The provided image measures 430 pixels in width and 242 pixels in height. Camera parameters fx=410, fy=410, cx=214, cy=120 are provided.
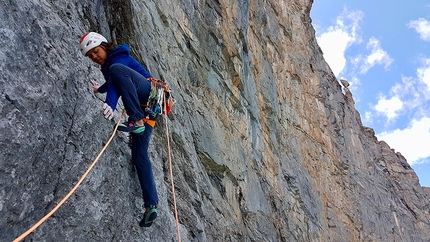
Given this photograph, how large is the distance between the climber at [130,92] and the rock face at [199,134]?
0.18 meters

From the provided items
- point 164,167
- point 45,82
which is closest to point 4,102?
point 45,82

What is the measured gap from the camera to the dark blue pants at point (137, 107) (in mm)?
4238

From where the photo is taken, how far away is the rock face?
11.6ft

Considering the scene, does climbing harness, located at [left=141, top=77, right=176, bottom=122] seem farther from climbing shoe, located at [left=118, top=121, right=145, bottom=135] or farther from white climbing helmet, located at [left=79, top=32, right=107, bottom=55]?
white climbing helmet, located at [left=79, top=32, right=107, bottom=55]

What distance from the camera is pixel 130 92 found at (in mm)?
4258

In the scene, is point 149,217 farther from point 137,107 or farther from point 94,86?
point 94,86

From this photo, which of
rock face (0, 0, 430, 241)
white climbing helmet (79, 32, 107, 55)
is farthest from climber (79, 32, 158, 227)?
rock face (0, 0, 430, 241)

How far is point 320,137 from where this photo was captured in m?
22.9

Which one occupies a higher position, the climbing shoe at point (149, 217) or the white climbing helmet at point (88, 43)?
the white climbing helmet at point (88, 43)

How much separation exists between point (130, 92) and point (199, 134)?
5.70m

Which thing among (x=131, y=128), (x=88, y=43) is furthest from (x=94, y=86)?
(x=131, y=128)

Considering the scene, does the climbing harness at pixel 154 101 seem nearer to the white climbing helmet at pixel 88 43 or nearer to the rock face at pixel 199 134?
the rock face at pixel 199 134

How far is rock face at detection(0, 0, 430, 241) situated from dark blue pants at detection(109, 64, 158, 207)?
166 mm

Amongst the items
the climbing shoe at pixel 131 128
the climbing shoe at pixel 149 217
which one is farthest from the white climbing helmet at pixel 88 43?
the climbing shoe at pixel 149 217
